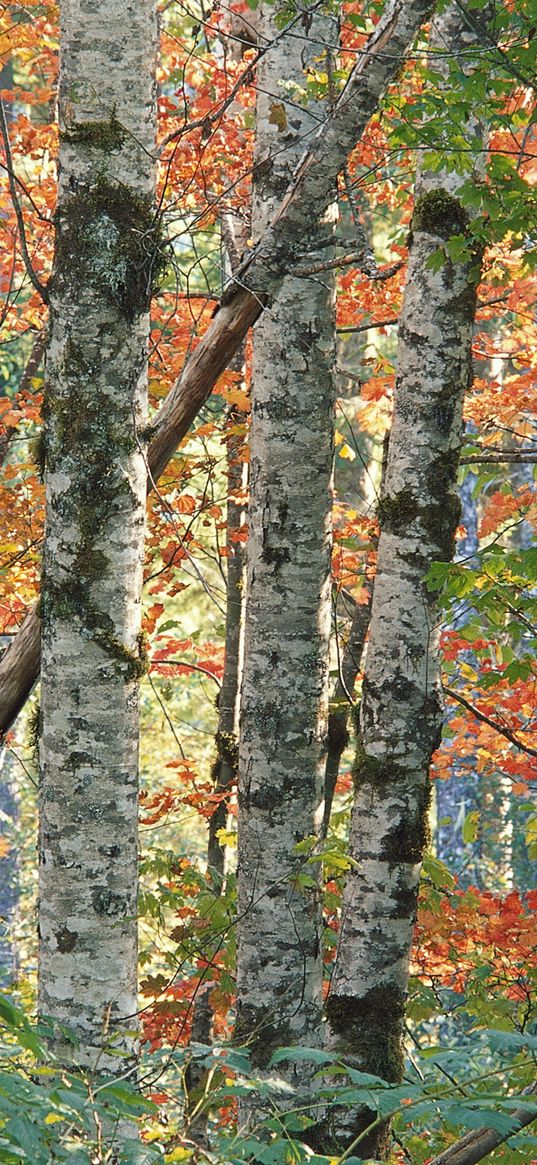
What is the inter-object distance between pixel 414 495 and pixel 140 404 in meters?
1.56

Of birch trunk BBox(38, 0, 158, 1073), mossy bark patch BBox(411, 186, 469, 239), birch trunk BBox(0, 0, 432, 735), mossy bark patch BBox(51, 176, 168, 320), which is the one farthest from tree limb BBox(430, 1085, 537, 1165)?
mossy bark patch BBox(411, 186, 469, 239)

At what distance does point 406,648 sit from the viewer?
3.73 metres

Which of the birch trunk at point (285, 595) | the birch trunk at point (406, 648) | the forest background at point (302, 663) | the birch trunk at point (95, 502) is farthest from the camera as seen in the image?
the birch trunk at point (406, 648)

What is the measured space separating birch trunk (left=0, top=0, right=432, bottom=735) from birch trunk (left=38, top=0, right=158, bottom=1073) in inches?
10.8

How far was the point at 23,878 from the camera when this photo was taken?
16.5 meters

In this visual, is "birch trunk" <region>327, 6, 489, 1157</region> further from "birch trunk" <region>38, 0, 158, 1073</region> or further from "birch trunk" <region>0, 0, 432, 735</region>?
"birch trunk" <region>38, 0, 158, 1073</region>

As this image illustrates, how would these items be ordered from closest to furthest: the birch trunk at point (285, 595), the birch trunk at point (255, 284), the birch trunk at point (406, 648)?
the birch trunk at point (255, 284) → the birch trunk at point (285, 595) → the birch trunk at point (406, 648)

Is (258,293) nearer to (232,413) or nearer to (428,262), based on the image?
(428,262)

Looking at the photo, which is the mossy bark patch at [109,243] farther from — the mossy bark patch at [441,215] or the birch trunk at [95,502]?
the mossy bark patch at [441,215]

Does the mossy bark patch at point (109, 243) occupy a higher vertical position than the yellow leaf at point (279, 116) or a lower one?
lower

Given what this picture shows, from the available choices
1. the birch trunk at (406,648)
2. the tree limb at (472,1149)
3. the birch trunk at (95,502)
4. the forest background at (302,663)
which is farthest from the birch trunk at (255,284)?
the tree limb at (472,1149)

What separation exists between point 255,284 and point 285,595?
107 cm

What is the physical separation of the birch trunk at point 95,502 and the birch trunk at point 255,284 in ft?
0.90

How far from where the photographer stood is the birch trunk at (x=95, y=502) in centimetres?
241
